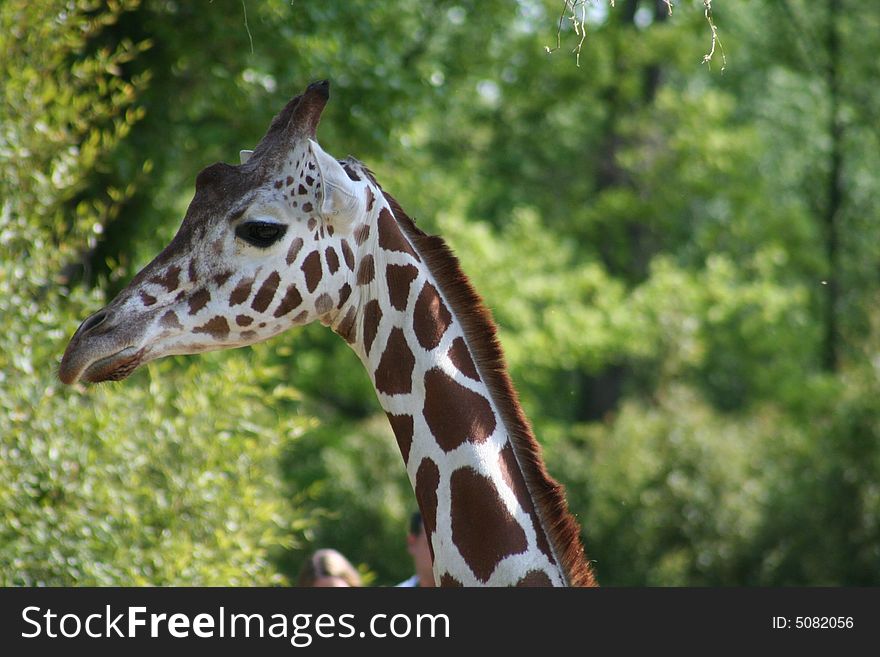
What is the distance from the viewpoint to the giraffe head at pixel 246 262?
9.78 feet

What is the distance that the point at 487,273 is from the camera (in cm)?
1285

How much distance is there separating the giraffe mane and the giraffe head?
0.24 metres

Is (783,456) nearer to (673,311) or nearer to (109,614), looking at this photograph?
(673,311)

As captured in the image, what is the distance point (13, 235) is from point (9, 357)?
1.80 ft

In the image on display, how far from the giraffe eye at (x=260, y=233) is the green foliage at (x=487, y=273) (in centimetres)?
209

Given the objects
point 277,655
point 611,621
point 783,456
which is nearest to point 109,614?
point 277,655

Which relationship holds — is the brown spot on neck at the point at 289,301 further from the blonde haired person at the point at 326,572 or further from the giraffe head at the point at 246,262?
the blonde haired person at the point at 326,572

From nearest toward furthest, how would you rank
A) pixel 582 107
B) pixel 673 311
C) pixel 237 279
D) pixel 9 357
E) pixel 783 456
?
pixel 237 279 < pixel 9 357 < pixel 783 456 < pixel 673 311 < pixel 582 107

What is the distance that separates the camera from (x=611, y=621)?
2797 millimetres

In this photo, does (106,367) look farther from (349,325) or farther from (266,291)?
(349,325)

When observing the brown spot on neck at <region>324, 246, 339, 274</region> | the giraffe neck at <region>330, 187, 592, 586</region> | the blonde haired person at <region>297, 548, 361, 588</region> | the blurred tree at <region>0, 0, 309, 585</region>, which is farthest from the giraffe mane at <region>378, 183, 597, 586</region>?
the blonde haired person at <region>297, 548, 361, 588</region>

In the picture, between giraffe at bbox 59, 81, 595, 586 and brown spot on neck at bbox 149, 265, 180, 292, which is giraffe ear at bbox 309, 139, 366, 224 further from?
brown spot on neck at bbox 149, 265, 180, 292

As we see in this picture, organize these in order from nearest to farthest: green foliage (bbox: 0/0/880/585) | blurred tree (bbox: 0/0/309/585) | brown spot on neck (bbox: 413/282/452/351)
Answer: brown spot on neck (bbox: 413/282/452/351), blurred tree (bbox: 0/0/309/585), green foliage (bbox: 0/0/880/585)

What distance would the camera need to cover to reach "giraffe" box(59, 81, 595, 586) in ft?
9.62
